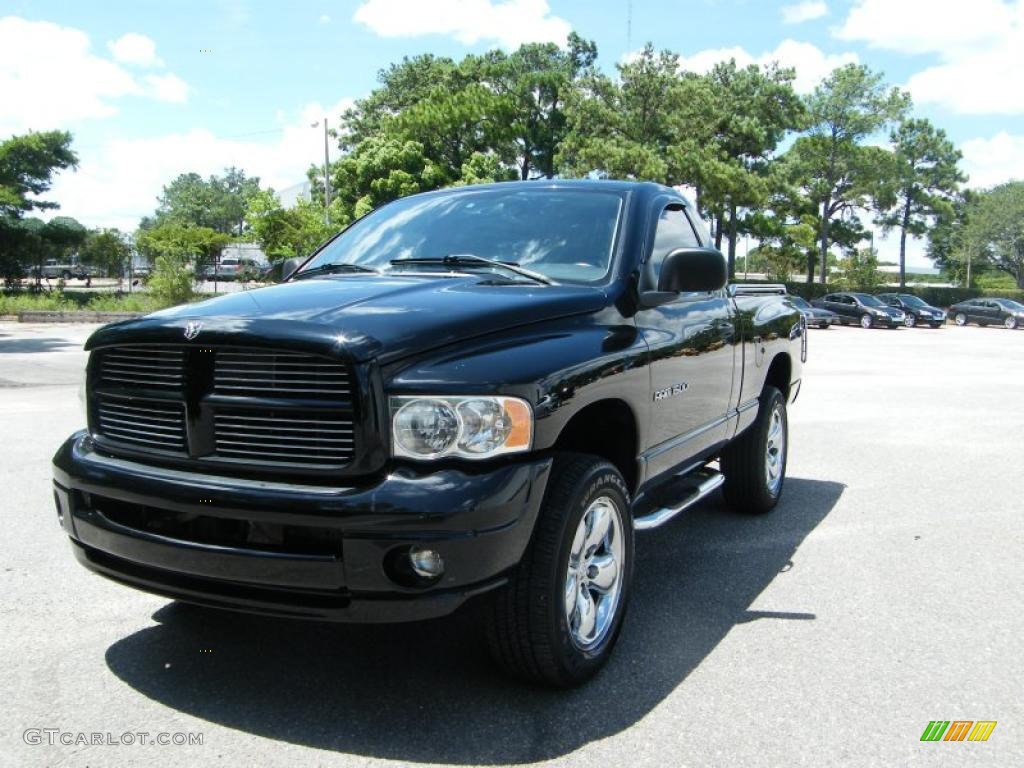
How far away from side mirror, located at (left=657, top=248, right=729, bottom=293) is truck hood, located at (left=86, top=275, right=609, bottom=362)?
1.37 feet

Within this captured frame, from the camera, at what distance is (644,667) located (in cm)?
336

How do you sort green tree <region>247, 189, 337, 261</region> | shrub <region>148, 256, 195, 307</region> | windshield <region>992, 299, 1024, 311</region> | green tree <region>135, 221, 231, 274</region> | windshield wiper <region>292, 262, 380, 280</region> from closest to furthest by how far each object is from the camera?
1. windshield wiper <region>292, 262, 380, 280</region>
2. shrub <region>148, 256, 195, 307</region>
3. green tree <region>247, 189, 337, 261</region>
4. windshield <region>992, 299, 1024, 311</region>
5. green tree <region>135, 221, 231, 274</region>

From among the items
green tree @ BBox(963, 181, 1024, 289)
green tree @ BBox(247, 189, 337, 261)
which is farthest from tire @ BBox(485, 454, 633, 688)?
green tree @ BBox(963, 181, 1024, 289)

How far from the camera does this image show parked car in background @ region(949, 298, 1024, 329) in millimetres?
41219

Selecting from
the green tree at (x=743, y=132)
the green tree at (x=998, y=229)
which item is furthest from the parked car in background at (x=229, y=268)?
the green tree at (x=998, y=229)

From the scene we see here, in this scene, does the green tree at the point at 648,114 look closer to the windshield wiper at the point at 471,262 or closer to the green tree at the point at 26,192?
the green tree at the point at 26,192

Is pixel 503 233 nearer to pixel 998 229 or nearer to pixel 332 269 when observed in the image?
pixel 332 269

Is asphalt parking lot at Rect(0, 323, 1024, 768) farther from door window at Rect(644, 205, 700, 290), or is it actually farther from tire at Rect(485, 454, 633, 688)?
door window at Rect(644, 205, 700, 290)

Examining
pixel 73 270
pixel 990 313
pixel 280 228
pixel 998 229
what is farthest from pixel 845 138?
pixel 73 270

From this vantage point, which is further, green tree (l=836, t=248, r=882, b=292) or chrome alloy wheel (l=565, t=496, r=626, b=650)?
green tree (l=836, t=248, r=882, b=292)

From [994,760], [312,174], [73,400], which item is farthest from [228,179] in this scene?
[994,760]

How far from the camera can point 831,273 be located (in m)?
68.4

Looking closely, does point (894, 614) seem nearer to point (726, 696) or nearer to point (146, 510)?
point (726, 696)

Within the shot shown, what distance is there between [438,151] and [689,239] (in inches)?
1725
